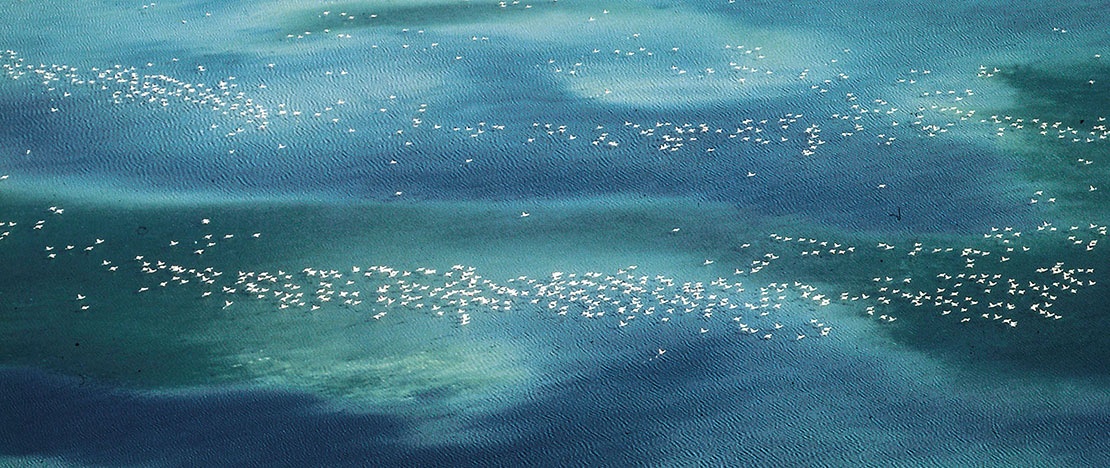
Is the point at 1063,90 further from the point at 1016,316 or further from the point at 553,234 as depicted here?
the point at 553,234

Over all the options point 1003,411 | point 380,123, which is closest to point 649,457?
point 1003,411

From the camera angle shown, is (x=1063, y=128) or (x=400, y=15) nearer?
(x=1063, y=128)

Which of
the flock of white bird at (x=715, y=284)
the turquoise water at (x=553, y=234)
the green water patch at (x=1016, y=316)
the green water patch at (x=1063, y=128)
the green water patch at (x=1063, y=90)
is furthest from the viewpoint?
the green water patch at (x=1063, y=90)

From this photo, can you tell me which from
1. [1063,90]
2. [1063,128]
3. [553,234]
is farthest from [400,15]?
[1063,128]

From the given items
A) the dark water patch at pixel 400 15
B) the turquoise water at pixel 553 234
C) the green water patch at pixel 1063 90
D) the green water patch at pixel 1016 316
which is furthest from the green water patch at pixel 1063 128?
the dark water patch at pixel 400 15

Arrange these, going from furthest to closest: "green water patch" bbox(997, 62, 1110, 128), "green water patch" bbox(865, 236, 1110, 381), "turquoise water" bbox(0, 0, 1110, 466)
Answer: "green water patch" bbox(997, 62, 1110, 128) → "green water patch" bbox(865, 236, 1110, 381) → "turquoise water" bbox(0, 0, 1110, 466)

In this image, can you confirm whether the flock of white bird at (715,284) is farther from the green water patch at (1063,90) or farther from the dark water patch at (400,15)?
the dark water patch at (400,15)

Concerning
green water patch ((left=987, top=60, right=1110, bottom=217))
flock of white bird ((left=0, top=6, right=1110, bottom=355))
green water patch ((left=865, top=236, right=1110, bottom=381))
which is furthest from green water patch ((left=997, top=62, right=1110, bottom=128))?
green water patch ((left=865, top=236, right=1110, bottom=381))

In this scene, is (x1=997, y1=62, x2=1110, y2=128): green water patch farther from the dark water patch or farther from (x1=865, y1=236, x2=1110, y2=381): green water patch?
the dark water patch
